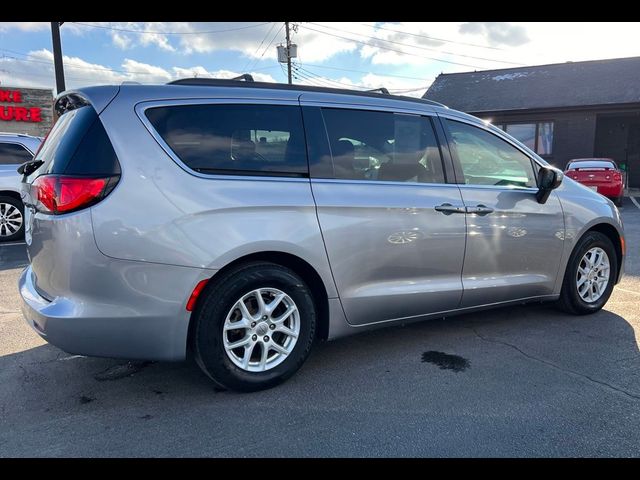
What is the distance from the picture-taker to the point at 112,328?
2.78 m

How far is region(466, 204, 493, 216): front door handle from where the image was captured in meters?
3.79

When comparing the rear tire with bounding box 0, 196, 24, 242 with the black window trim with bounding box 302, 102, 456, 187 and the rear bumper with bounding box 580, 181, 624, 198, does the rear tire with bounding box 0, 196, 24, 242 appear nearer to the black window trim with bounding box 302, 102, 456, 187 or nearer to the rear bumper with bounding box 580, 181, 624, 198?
the black window trim with bounding box 302, 102, 456, 187

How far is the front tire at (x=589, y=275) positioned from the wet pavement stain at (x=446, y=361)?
1496 mm

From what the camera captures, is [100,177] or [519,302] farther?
[519,302]

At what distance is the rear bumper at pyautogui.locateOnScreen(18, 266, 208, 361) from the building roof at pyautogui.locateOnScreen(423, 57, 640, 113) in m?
21.7

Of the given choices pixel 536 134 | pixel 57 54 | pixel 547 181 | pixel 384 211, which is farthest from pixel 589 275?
pixel 536 134

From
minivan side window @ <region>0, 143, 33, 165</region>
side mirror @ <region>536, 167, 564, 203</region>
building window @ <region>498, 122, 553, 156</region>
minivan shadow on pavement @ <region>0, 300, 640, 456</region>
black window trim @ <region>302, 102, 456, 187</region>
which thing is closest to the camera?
minivan shadow on pavement @ <region>0, 300, 640, 456</region>

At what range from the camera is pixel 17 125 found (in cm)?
2192

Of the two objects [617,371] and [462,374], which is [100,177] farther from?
[617,371]

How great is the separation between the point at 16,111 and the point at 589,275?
78.4 feet

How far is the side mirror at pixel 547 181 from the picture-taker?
4.09m

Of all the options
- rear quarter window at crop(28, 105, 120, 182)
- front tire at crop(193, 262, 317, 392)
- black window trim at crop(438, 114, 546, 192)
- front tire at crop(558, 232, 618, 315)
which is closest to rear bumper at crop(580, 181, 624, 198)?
front tire at crop(558, 232, 618, 315)
